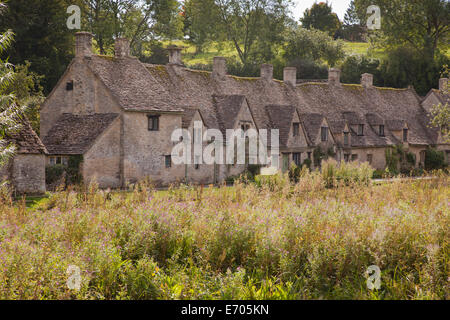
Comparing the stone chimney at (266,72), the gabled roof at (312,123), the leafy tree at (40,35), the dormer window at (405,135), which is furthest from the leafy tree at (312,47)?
the leafy tree at (40,35)

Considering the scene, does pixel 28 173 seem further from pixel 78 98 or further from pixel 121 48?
pixel 121 48

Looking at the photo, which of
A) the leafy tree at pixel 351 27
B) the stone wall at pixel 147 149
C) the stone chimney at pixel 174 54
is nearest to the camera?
the stone wall at pixel 147 149

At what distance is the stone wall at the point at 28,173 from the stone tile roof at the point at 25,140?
37 cm

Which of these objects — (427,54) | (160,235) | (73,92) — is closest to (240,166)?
(73,92)

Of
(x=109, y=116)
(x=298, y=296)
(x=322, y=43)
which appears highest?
(x=322, y=43)

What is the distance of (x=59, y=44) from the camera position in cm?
4925

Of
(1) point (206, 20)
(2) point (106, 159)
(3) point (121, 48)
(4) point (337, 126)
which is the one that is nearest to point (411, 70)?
(4) point (337, 126)

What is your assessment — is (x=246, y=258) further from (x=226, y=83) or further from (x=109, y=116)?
(x=226, y=83)

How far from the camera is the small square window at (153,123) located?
33562mm

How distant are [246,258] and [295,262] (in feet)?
3.91

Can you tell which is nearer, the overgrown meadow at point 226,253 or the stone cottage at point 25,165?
the overgrown meadow at point 226,253

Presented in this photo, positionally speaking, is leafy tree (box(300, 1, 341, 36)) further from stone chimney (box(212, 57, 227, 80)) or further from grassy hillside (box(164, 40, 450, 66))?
stone chimney (box(212, 57, 227, 80))

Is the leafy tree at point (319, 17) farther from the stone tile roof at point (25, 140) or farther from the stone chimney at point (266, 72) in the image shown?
the stone tile roof at point (25, 140)

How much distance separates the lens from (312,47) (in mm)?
77250
